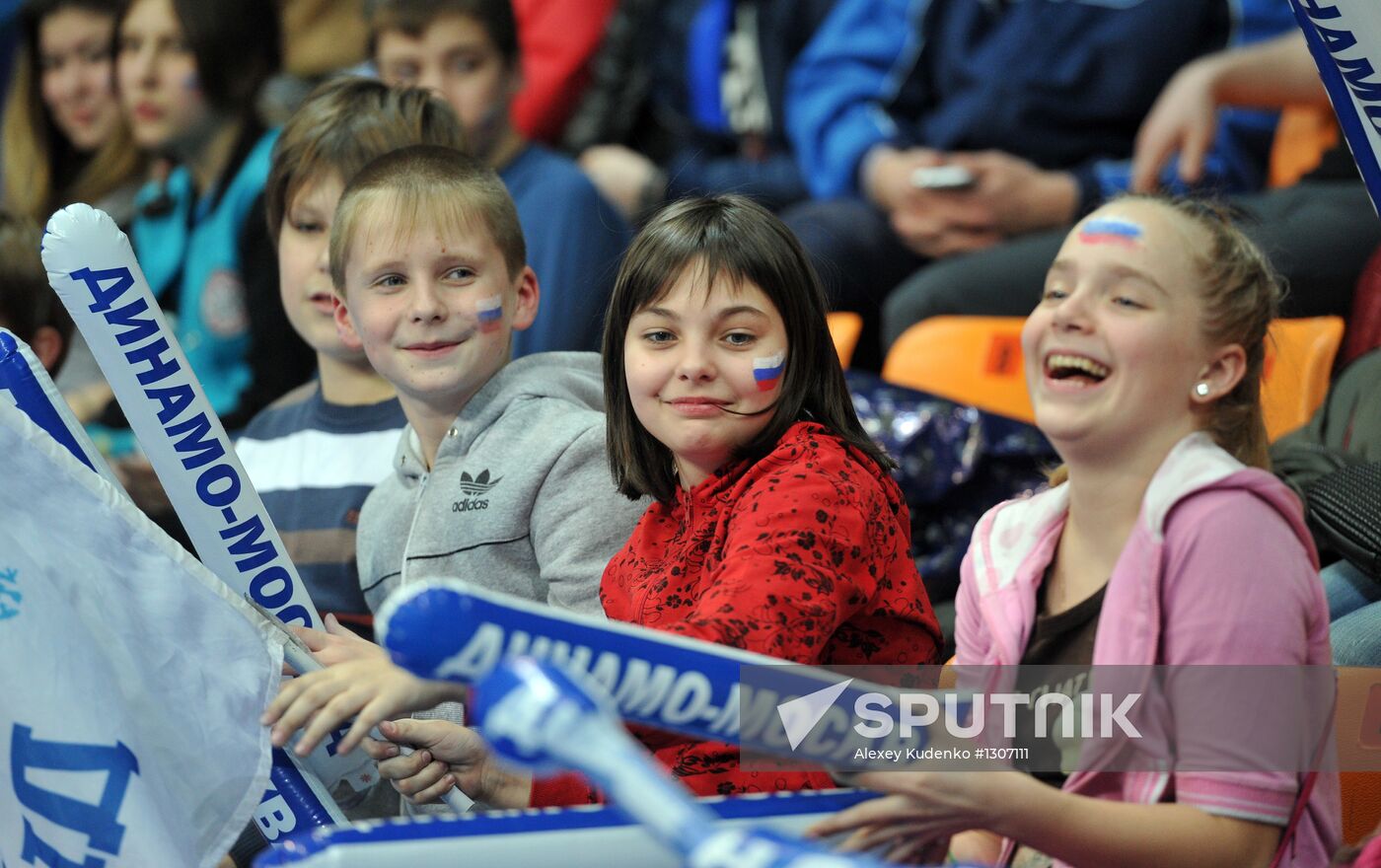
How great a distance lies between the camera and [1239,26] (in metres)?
3.18

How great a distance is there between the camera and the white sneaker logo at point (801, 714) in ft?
3.99

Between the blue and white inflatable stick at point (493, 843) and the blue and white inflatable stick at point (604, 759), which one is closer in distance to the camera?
the blue and white inflatable stick at point (604, 759)

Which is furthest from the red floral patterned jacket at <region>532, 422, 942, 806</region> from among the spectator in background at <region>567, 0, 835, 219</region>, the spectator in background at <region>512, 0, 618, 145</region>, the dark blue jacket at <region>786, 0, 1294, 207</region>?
the spectator in background at <region>512, 0, 618, 145</region>

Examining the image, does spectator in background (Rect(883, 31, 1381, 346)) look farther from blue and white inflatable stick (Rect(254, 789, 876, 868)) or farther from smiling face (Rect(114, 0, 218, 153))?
blue and white inflatable stick (Rect(254, 789, 876, 868))

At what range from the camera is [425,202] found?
1.92m

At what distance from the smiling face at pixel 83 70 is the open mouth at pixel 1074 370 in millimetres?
3129

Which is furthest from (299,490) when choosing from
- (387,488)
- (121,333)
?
(121,333)

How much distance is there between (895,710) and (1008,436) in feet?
4.03

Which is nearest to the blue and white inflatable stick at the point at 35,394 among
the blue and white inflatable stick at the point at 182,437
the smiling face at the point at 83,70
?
the blue and white inflatable stick at the point at 182,437

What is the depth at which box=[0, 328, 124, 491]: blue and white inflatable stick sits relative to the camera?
1614 millimetres

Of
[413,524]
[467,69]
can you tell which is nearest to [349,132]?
[413,524]

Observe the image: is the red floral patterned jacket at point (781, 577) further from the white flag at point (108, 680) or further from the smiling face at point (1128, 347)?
the white flag at point (108, 680)

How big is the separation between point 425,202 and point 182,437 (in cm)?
40

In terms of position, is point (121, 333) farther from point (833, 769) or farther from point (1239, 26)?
point (1239, 26)
